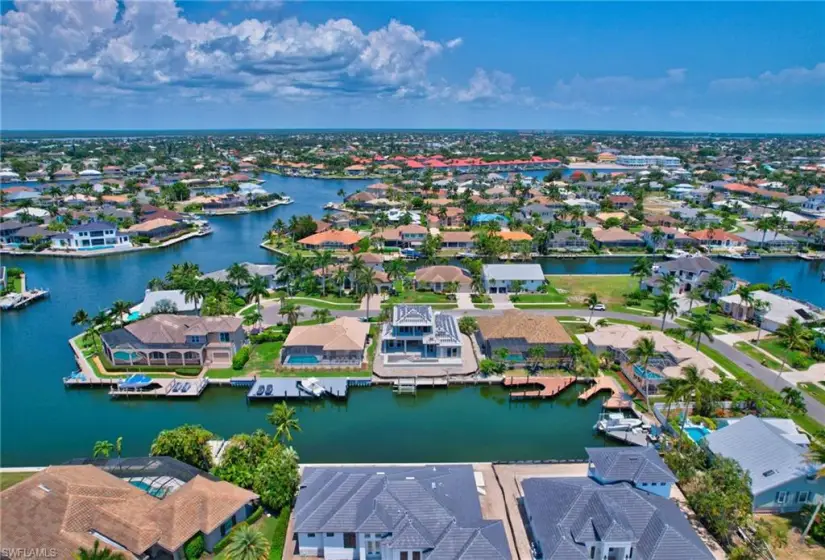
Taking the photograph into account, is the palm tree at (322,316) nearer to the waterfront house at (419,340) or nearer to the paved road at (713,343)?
the paved road at (713,343)

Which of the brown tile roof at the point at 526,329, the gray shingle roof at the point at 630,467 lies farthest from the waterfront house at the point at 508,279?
the gray shingle roof at the point at 630,467

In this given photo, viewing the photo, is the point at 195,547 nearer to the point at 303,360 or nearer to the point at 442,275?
the point at 303,360

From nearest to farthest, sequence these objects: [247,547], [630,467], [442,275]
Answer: [247,547]
[630,467]
[442,275]

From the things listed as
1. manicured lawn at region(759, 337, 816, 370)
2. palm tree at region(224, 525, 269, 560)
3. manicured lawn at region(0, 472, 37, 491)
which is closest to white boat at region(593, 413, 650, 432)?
manicured lawn at region(759, 337, 816, 370)

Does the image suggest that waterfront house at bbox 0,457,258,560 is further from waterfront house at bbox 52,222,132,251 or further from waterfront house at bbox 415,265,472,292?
waterfront house at bbox 52,222,132,251

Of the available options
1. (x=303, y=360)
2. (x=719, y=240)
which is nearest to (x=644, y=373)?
(x=303, y=360)

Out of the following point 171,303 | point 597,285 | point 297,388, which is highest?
point 171,303
